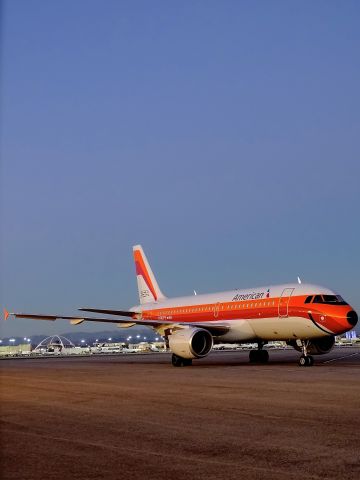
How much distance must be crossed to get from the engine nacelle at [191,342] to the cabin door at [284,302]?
4.00m

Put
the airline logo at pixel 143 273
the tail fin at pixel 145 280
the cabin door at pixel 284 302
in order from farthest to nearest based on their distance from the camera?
1. the airline logo at pixel 143 273
2. the tail fin at pixel 145 280
3. the cabin door at pixel 284 302

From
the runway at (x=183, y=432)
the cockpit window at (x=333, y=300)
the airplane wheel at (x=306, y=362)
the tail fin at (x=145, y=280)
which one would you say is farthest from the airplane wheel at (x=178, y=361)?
the runway at (x=183, y=432)

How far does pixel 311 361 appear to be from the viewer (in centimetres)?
2973

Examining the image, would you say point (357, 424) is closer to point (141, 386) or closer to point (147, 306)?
point (141, 386)

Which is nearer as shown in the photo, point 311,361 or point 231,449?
point 231,449

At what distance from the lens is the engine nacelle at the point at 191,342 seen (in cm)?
3147

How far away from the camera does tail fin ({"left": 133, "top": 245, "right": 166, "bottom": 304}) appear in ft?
149

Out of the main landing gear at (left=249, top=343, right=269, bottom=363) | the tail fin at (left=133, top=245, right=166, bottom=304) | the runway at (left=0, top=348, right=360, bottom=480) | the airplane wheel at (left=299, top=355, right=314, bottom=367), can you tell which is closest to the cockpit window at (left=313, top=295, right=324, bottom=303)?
the airplane wheel at (left=299, top=355, right=314, bottom=367)

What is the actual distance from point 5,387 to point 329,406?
11165 mm

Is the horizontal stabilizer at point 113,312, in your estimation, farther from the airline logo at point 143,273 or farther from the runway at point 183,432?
the runway at point 183,432

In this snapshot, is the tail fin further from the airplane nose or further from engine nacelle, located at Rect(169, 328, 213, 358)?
the airplane nose

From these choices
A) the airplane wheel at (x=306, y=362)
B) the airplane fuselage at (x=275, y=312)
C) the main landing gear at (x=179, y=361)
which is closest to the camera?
the airplane fuselage at (x=275, y=312)

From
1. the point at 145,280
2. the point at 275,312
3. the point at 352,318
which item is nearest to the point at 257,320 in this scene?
the point at 275,312

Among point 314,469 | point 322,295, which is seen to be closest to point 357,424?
point 314,469
